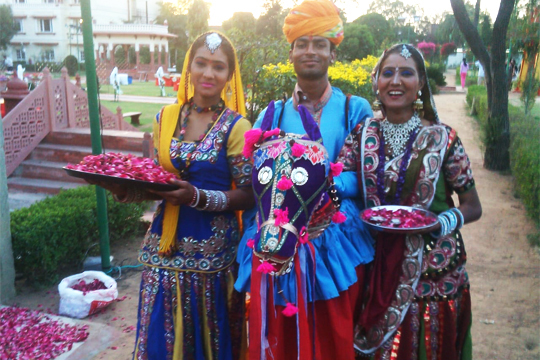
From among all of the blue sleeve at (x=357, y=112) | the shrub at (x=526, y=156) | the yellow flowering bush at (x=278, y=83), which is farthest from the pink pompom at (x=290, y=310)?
the shrub at (x=526, y=156)

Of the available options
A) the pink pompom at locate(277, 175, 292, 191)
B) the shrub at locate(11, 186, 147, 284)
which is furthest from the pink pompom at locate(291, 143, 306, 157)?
the shrub at locate(11, 186, 147, 284)

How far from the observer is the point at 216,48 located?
2477 mm

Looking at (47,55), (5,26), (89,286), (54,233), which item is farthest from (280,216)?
(5,26)

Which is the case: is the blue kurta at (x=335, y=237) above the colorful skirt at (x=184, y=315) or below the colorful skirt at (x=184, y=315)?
above

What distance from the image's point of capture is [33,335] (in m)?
3.96

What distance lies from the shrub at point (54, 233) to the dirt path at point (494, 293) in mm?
307

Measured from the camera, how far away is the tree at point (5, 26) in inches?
1548

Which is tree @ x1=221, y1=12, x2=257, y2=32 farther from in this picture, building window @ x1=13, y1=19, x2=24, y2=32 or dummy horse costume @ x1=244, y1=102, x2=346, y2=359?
building window @ x1=13, y1=19, x2=24, y2=32

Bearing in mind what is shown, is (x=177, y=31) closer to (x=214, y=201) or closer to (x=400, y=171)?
(x=214, y=201)

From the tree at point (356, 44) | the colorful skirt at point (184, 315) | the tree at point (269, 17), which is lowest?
the colorful skirt at point (184, 315)

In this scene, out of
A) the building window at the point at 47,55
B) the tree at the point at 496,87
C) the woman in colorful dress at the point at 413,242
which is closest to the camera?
the woman in colorful dress at the point at 413,242

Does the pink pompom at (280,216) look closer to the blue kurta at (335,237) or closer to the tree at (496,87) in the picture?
the blue kurta at (335,237)

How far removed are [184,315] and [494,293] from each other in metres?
4.09

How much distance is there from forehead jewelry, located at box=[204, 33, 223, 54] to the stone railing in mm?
8765
